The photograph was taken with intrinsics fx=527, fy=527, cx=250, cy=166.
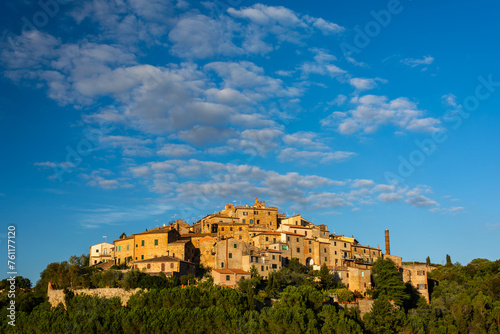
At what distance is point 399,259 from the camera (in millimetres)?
80812

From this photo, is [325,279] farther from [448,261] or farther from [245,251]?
[448,261]

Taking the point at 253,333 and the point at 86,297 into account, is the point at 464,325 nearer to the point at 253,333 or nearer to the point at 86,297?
the point at 253,333

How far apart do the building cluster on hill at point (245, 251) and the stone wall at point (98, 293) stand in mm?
5755

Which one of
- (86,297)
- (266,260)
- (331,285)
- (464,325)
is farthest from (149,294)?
(464,325)

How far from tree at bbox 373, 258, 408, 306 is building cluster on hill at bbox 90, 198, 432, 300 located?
239 cm

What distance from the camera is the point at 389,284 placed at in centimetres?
6425

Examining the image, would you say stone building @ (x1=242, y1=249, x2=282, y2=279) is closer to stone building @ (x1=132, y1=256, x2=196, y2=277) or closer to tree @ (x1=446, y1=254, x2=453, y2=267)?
stone building @ (x1=132, y1=256, x2=196, y2=277)

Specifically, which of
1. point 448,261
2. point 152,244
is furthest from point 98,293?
point 448,261

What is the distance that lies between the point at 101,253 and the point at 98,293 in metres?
24.0

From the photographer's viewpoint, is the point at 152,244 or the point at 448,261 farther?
the point at 448,261

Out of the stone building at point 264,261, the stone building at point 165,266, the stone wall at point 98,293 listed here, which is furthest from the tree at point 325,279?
the stone wall at point 98,293

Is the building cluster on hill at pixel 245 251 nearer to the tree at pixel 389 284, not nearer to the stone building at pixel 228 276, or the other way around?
the stone building at pixel 228 276

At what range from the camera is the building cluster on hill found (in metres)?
67.2

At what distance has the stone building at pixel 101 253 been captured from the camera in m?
80.2
